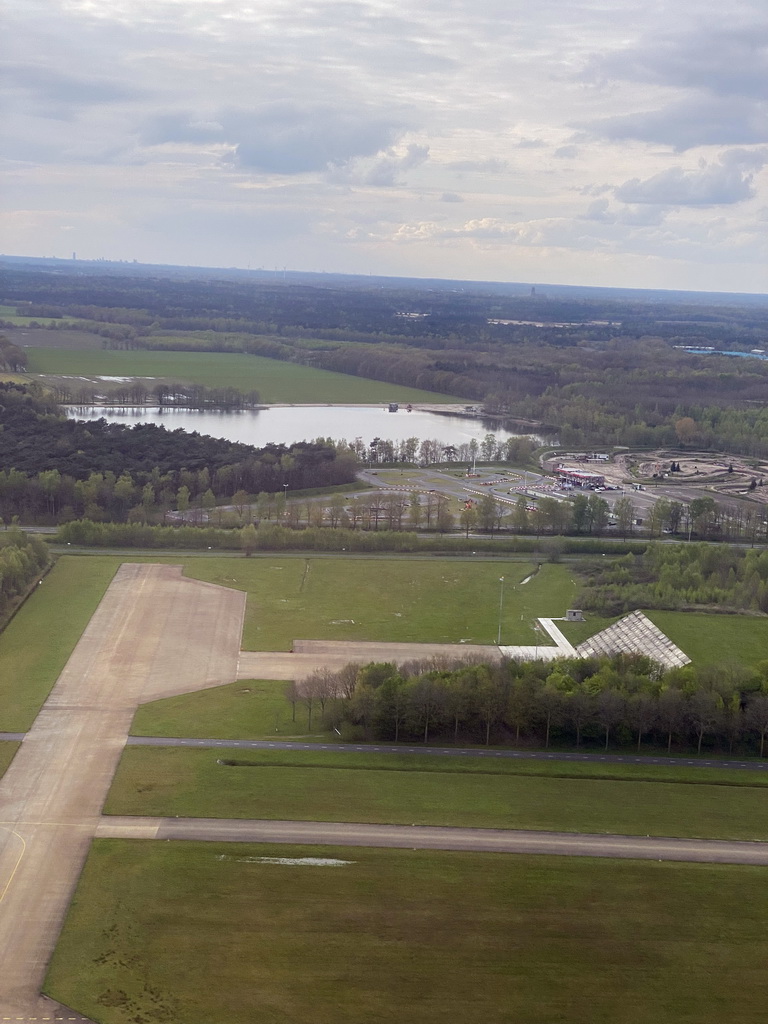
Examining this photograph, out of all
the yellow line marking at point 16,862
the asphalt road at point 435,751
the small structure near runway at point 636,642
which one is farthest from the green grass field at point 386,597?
the yellow line marking at point 16,862

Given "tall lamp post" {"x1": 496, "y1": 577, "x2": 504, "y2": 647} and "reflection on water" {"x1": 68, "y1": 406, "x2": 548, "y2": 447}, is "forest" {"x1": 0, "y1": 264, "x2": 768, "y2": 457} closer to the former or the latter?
"reflection on water" {"x1": 68, "y1": 406, "x2": 548, "y2": 447}

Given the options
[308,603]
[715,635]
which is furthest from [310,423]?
[715,635]

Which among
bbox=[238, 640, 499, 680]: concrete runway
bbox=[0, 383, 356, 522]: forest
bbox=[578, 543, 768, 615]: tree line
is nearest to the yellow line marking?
bbox=[238, 640, 499, 680]: concrete runway

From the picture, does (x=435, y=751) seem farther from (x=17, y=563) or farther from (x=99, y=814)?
(x=17, y=563)

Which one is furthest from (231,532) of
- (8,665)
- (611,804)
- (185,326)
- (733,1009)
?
(185,326)

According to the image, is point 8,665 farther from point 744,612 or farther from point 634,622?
point 744,612

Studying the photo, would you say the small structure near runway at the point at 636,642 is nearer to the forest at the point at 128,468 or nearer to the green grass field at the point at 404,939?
the green grass field at the point at 404,939
